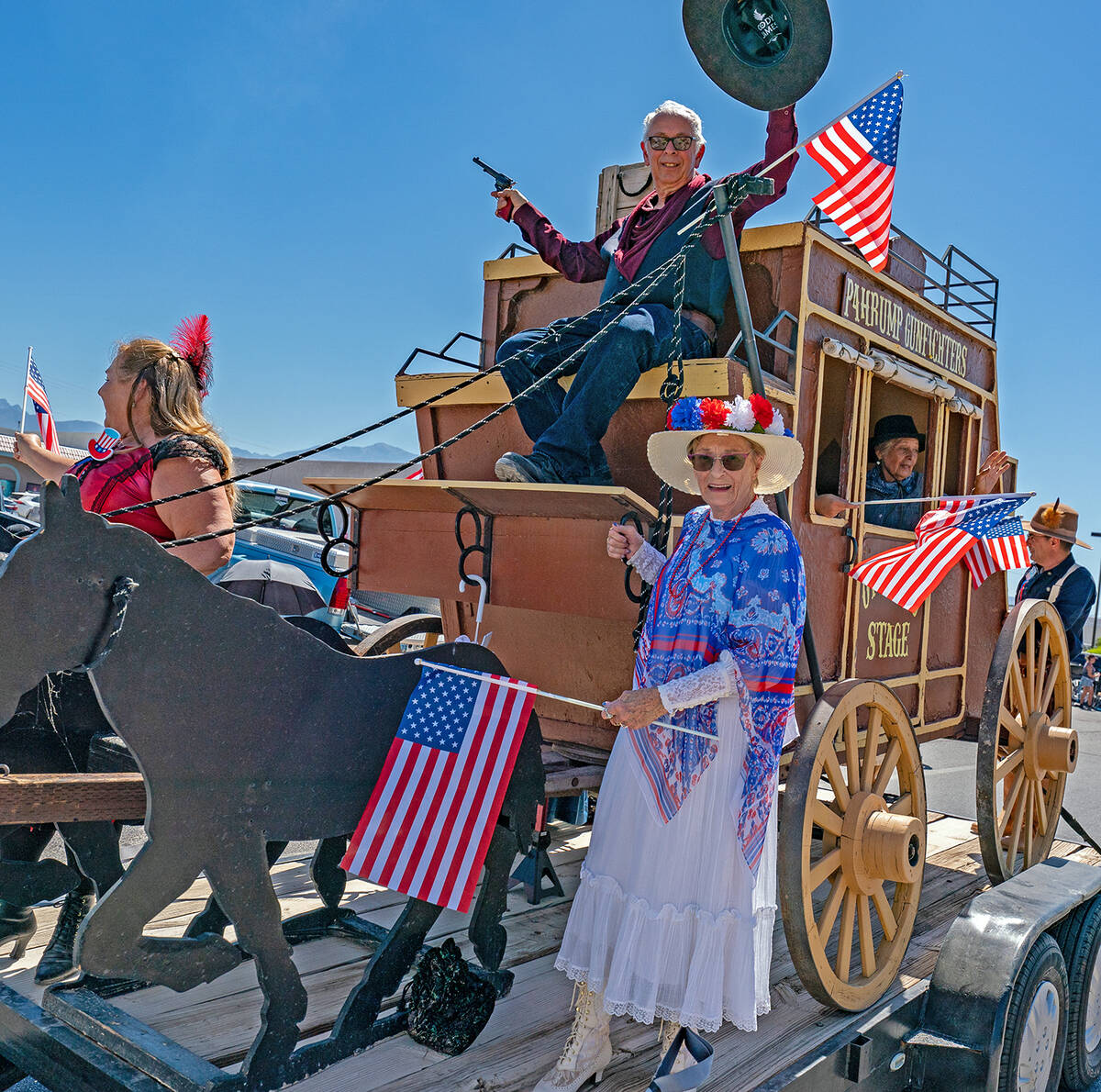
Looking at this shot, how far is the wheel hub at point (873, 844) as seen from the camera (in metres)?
3.15

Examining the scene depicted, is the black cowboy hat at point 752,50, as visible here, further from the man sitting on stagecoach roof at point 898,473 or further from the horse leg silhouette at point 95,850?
the horse leg silhouette at point 95,850

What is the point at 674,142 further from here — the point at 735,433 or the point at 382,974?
the point at 382,974

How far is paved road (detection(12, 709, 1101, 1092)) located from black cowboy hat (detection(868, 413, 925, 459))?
2585 mm

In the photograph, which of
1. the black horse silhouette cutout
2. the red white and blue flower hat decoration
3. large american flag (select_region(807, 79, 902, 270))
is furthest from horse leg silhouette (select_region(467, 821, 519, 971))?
large american flag (select_region(807, 79, 902, 270))

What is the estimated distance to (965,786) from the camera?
355 inches

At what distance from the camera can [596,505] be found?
2.92m

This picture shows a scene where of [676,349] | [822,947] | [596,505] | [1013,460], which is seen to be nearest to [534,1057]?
[822,947]

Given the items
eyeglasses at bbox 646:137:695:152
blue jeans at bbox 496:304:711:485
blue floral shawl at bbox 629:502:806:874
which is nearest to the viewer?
blue floral shawl at bbox 629:502:806:874

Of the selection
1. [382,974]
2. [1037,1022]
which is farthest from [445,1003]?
[1037,1022]

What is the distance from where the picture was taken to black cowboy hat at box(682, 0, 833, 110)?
2.85 meters

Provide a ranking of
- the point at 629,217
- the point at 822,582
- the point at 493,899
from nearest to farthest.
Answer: the point at 493,899
the point at 629,217
the point at 822,582

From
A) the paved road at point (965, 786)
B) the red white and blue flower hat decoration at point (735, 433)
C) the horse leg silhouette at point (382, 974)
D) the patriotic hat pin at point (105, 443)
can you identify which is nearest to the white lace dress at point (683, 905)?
the horse leg silhouette at point (382, 974)

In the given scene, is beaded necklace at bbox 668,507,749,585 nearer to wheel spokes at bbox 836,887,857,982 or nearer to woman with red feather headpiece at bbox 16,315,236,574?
wheel spokes at bbox 836,887,857,982

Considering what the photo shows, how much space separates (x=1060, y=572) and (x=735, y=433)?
322 centimetres
